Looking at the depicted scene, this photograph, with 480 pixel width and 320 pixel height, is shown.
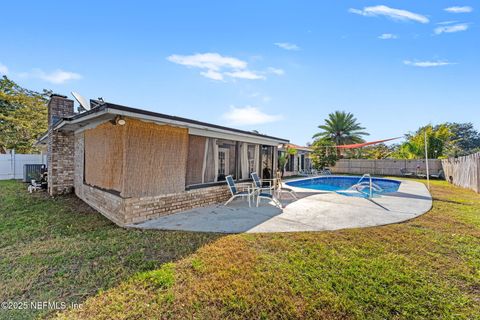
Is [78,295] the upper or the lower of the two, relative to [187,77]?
lower

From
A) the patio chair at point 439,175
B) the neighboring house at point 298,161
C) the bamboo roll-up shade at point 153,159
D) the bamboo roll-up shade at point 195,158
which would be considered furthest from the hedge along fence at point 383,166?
the bamboo roll-up shade at point 153,159

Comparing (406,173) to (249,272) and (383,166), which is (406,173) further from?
(249,272)

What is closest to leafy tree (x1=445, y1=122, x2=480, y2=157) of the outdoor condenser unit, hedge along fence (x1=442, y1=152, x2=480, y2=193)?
hedge along fence (x1=442, y1=152, x2=480, y2=193)

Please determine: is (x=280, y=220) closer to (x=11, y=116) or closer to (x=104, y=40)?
(x=104, y=40)

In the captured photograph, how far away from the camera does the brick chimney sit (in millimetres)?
9609

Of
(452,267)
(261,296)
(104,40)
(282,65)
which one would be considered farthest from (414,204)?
(104,40)

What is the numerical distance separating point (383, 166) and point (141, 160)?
1074 inches

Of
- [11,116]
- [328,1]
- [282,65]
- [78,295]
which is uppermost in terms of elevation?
[328,1]

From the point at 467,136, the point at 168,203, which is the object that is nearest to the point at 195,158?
the point at 168,203

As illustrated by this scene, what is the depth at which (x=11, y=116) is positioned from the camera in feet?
70.9

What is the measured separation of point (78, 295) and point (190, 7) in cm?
1079

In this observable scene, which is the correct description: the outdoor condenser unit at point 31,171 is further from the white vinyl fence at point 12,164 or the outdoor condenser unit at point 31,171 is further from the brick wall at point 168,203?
the brick wall at point 168,203

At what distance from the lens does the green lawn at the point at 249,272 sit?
8.70 feet

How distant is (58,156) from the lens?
9711 mm
